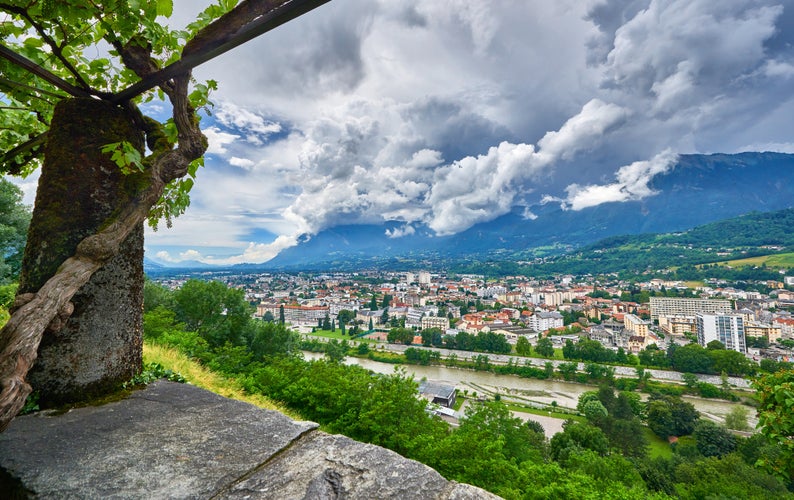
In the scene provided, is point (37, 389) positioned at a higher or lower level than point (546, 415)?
higher

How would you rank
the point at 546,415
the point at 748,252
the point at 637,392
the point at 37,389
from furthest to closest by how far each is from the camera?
1. the point at 748,252
2. the point at 637,392
3. the point at 546,415
4. the point at 37,389

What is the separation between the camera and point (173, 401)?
190cm

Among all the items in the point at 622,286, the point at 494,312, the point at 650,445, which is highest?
the point at 622,286

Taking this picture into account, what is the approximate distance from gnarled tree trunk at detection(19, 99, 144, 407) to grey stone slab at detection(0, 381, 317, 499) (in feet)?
0.70

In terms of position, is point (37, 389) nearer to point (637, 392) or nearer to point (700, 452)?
point (700, 452)

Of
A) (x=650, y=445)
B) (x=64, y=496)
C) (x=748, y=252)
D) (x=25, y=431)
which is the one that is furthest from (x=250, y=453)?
(x=748, y=252)

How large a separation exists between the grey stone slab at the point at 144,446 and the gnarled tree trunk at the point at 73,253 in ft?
0.70

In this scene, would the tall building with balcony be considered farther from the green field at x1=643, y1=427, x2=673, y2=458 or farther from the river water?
the green field at x1=643, y1=427, x2=673, y2=458

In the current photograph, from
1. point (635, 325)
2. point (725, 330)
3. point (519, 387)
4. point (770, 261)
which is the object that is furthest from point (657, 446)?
point (770, 261)

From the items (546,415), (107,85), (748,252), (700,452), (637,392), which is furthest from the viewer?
(748,252)

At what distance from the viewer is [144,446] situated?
139cm

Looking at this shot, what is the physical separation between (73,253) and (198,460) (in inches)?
55.7

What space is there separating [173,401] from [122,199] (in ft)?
3.98

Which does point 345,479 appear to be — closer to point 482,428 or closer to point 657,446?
point 482,428
